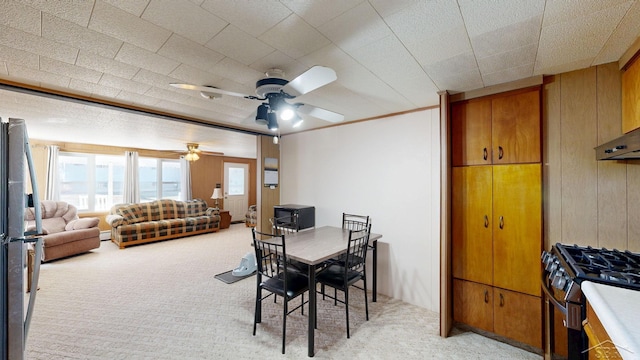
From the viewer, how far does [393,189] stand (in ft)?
10.4

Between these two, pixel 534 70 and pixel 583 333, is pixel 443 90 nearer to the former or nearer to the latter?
pixel 534 70

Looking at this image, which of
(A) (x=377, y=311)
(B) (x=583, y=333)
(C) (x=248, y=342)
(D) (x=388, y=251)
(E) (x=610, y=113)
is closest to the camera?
(B) (x=583, y=333)

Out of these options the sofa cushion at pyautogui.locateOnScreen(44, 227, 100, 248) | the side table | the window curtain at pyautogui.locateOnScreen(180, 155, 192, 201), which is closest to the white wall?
the side table

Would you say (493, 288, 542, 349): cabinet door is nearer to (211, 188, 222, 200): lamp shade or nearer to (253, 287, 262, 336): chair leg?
(253, 287, 262, 336): chair leg

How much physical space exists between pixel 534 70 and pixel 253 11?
2164 mm

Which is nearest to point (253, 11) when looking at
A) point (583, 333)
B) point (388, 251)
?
point (583, 333)

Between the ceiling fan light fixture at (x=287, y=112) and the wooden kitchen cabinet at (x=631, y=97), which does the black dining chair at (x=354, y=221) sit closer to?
the ceiling fan light fixture at (x=287, y=112)

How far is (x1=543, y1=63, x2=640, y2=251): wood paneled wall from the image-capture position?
1.78 m

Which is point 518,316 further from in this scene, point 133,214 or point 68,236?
point 133,214

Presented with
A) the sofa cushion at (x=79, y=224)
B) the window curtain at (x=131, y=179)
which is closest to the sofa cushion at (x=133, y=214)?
the sofa cushion at (x=79, y=224)

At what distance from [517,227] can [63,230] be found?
7549 millimetres

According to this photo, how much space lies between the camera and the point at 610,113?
1.82 m

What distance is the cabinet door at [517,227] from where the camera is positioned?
2.07 metres

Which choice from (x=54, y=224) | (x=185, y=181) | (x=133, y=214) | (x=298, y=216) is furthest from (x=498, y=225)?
(x=185, y=181)
